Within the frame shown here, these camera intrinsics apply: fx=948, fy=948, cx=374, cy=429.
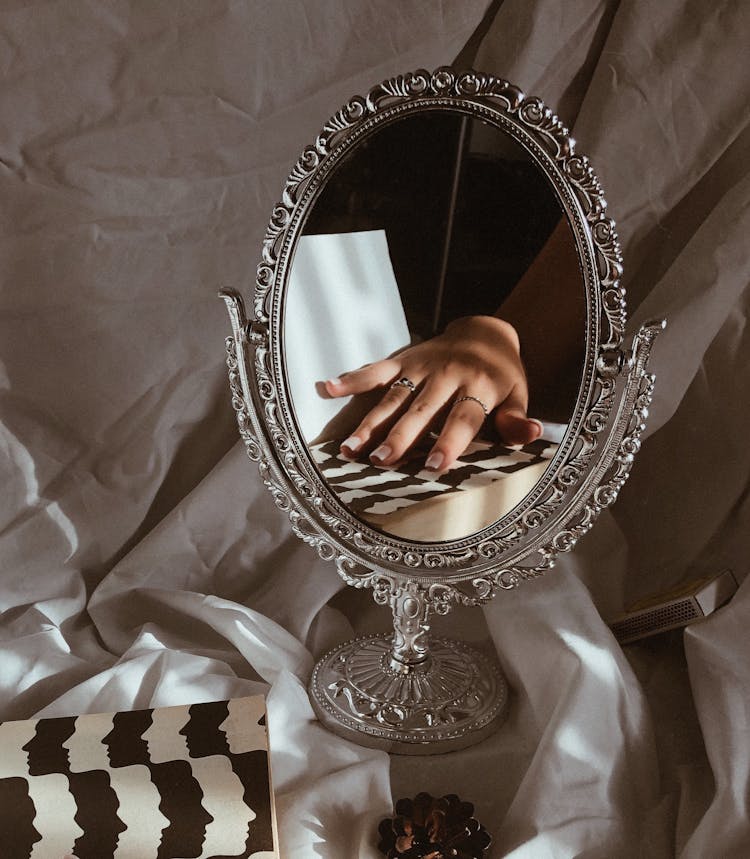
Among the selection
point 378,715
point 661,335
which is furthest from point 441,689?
point 661,335

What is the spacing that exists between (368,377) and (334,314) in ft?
0.18

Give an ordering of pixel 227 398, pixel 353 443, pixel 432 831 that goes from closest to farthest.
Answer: pixel 432 831
pixel 353 443
pixel 227 398

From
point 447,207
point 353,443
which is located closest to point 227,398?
point 353,443

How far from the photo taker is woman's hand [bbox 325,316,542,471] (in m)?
0.68

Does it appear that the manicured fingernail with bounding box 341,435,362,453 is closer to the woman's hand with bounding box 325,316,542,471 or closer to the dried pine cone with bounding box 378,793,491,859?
the woman's hand with bounding box 325,316,542,471

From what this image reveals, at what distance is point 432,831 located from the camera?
0.62m

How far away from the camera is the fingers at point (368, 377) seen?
2.29ft

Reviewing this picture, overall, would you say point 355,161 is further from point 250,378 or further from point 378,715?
point 378,715

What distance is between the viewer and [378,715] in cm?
76

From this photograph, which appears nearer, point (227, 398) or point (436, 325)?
point (436, 325)

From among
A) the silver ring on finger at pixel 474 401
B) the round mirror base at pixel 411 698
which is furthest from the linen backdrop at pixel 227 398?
the silver ring on finger at pixel 474 401

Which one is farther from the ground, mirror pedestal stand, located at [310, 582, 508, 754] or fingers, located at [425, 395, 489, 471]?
fingers, located at [425, 395, 489, 471]

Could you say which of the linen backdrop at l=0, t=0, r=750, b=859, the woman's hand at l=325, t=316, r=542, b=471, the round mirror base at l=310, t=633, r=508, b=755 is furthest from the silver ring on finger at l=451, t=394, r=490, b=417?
the round mirror base at l=310, t=633, r=508, b=755

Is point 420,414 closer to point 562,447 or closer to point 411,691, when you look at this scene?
point 562,447
